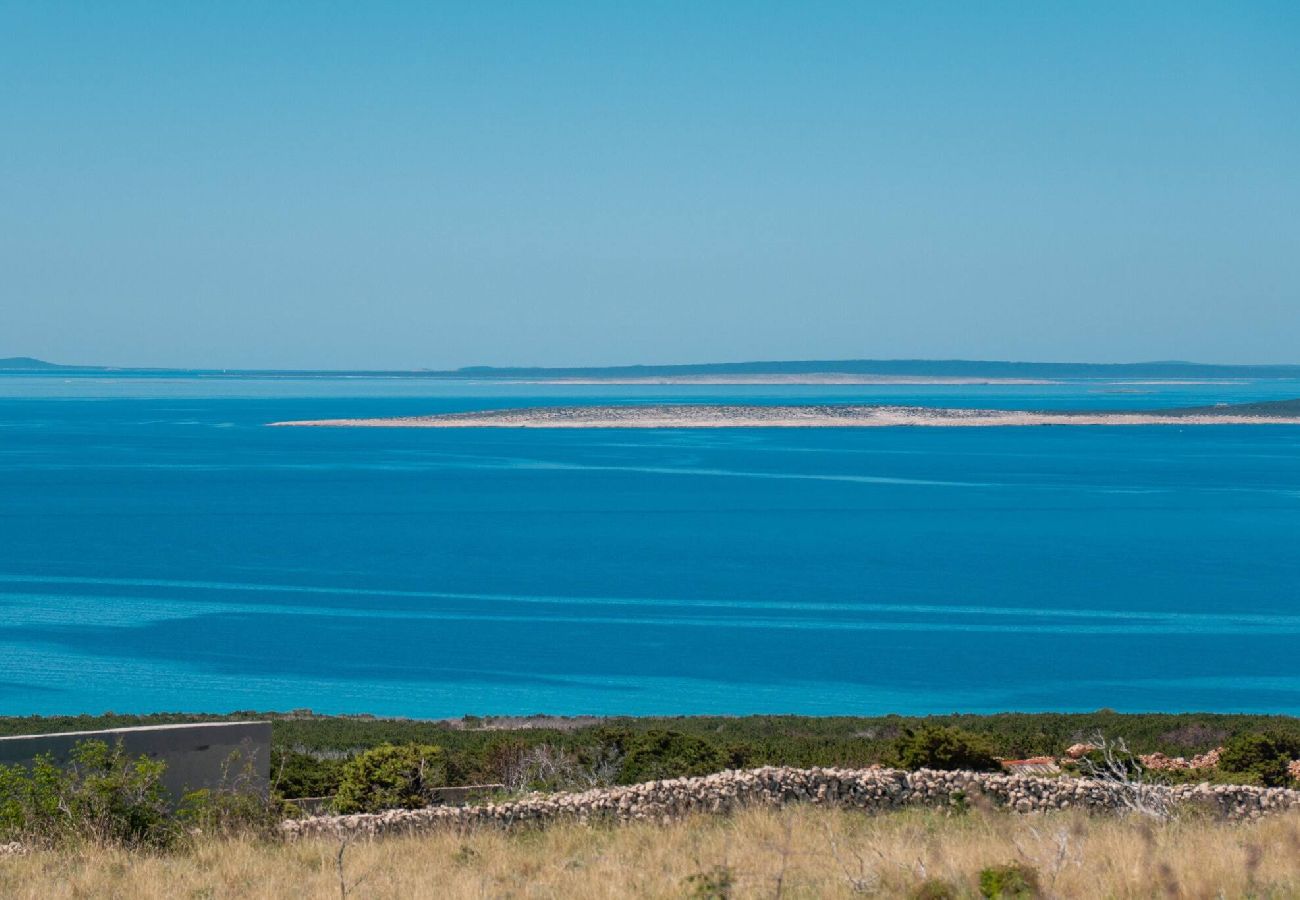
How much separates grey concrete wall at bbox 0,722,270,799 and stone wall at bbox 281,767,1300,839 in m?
0.76

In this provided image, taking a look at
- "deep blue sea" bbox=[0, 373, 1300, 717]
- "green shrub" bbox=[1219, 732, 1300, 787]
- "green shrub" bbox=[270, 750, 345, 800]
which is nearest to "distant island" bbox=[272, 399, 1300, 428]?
"deep blue sea" bbox=[0, 373, 1300, 717]

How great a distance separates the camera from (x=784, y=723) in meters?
22.5

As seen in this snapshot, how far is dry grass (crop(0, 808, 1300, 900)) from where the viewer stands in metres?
6.75

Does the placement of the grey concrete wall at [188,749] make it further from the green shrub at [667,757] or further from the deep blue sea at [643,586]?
the deep blue sea at [643,586]

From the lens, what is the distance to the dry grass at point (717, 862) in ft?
22.2

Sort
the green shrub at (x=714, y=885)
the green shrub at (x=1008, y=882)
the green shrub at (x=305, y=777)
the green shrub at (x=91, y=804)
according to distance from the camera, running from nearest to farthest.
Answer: the green shrub at (x=1008, y=882)
the green shrub at (x=714, y=885)
the green shrub at (x=91, y=804)
the green shrub at (x=305, y=777)

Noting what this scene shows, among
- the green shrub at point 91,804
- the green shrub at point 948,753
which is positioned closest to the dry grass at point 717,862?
the green shrub at point 91,804

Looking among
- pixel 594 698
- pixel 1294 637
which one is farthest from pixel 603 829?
pixel 1294 637

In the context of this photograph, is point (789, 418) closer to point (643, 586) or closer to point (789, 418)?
point (789, 418)

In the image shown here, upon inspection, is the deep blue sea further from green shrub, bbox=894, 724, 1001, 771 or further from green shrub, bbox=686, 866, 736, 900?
green shrub, bbox=686, 866, 736, 900

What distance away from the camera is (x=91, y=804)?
8.80 meters

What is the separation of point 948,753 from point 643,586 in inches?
1144

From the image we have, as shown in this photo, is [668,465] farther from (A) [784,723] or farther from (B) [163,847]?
(B) [163,847]

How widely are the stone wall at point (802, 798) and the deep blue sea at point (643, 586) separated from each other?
1643 centimetres
